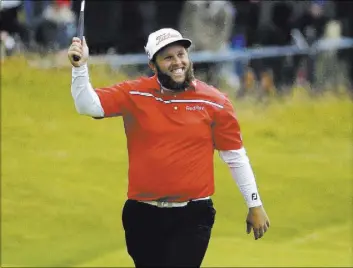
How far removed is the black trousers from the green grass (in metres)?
4.26

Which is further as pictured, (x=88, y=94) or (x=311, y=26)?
(x=311, y=26)

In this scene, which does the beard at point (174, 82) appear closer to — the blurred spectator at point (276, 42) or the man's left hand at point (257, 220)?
the man's left hand at point (257, 220)

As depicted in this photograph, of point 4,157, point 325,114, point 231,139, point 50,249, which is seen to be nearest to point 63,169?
point 4,157

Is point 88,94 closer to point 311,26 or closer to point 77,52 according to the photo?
point 77,52

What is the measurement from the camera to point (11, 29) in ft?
48.6

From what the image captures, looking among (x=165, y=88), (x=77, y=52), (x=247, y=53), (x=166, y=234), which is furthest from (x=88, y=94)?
(x=247, y=53)

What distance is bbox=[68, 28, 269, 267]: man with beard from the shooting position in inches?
215

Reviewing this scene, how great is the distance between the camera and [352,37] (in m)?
17.2

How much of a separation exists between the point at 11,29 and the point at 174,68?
9627mm

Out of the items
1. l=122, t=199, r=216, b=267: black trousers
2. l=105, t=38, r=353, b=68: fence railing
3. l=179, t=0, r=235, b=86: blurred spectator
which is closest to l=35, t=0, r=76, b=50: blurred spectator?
l=105, t=38, r=353, b=68: fence railing

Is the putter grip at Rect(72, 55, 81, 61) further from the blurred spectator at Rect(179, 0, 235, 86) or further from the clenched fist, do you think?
the blurred spectator at Rect(179, 0, 235, 86)

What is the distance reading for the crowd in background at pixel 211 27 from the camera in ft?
48.4

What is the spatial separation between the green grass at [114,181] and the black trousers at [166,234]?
14.0ft

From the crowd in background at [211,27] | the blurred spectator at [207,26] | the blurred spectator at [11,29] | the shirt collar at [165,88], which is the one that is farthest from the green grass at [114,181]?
the shirt collar at [165,88]
